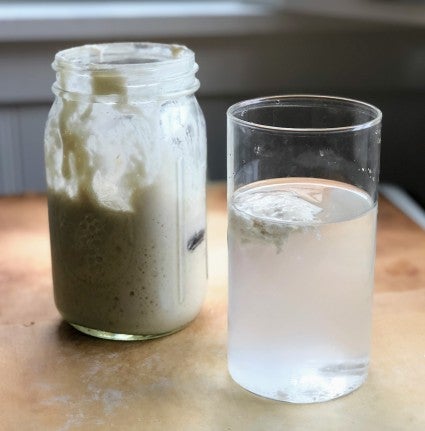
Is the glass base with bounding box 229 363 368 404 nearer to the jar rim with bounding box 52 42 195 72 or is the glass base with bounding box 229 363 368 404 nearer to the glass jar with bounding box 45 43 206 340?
the glass jar with bounding box 45 43 206 340

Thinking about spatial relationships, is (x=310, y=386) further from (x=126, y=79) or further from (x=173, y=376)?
(x=126, y=79)

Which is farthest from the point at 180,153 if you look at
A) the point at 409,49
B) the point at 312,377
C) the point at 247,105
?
the point at 409,49

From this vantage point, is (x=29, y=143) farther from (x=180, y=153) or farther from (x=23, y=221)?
(x=180, y=153)

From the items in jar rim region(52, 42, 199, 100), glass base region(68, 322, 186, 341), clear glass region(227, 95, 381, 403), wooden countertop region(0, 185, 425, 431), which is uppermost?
jar rim region(52, 42, 199, 100)

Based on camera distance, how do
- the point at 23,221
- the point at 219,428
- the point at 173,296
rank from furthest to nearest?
the point at 23,221
the point at 173,296
the point at 219,428

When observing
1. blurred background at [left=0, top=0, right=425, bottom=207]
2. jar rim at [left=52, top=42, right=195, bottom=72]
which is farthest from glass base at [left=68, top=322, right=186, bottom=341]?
blurred background at [left=0, top=0, right=425, bottom=207]

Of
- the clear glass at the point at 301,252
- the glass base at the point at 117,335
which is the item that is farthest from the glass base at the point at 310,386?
the glass base at the point at 117,335
